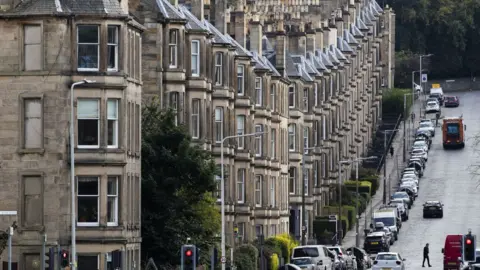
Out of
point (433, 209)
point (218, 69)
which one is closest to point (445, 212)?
point (433, 209)

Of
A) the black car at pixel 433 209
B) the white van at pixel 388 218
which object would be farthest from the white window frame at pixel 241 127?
the black car at pixel 433 209

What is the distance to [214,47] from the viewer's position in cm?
10994

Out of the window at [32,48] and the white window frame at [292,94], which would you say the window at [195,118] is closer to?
the window at [32,48]

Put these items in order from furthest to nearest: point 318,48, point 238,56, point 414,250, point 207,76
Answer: point 318,48 → point 414,250 → point 238,56 → point 207,76

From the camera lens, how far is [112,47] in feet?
268

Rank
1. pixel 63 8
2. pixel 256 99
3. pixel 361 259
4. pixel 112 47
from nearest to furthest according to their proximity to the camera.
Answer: pixel 63 8 → pixel 112 47 → pixel 361 259 → pixel 256 99

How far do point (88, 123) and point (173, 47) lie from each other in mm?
20354

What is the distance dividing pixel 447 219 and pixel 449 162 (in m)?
38.5

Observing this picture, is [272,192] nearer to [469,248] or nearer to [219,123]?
[219,123]

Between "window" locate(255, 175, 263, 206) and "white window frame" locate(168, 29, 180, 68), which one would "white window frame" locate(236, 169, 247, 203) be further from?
"white window frame" locate(168, 29, 180, 68)

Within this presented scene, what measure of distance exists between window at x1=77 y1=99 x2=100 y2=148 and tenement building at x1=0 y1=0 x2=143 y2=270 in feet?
0.13

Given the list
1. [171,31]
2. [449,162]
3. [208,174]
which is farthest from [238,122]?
[449,162]

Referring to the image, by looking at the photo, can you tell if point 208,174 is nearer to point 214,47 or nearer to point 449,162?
point 214,47

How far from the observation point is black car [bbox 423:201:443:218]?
160750 millimetres
